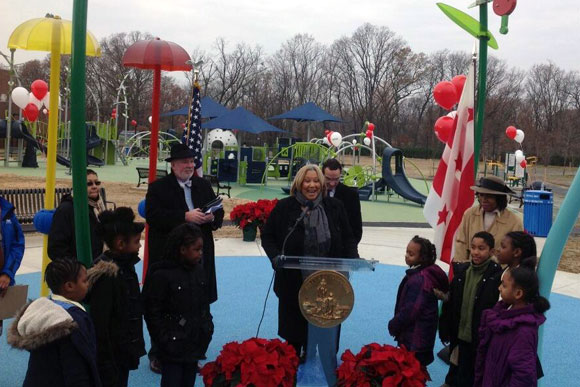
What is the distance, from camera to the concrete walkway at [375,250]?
8.98 meters

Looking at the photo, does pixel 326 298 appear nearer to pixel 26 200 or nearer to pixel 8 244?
pixel 8 244

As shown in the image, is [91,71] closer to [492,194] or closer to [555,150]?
[555,150]

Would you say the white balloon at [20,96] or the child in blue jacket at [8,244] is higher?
the white balloon at [20,96]

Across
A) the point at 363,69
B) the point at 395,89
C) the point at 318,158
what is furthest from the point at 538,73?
the point at 318,158

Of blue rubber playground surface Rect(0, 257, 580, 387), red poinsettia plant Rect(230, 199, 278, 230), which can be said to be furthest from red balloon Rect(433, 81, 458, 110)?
red poinsettia plant Rect(230, 199, 278, 230)

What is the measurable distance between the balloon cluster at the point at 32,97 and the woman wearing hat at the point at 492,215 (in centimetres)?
2084

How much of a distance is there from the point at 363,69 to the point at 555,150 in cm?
2457

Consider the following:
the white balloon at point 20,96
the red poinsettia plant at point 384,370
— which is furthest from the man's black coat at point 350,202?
the white balloon at point 20,96

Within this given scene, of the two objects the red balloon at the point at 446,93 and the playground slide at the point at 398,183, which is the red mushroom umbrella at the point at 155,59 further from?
the playground slide at the point at 398,183

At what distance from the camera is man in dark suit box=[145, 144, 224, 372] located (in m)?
4.84

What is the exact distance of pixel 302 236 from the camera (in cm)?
444

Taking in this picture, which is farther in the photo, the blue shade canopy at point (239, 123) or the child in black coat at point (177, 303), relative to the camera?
the blue shade canopy at point (239, 123)

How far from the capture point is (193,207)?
200 inches

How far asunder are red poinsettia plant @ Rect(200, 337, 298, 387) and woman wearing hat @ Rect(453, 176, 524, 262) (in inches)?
77.4
